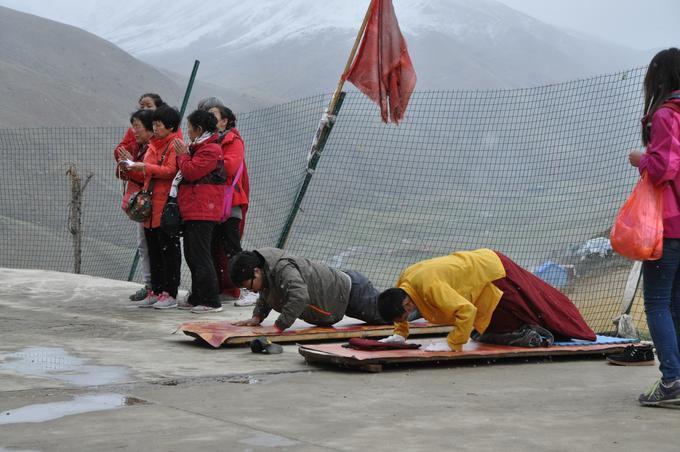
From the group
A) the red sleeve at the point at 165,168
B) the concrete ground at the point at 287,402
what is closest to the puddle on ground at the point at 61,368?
the concrete ground at the point at 287,402

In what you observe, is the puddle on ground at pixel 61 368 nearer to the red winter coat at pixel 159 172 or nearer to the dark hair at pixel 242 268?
the dark hair at pixel 242 268

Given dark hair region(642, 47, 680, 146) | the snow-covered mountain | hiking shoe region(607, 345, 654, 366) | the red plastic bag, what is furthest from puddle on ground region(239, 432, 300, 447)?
the snow-covered mountain

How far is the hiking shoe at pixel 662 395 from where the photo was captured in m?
4.84

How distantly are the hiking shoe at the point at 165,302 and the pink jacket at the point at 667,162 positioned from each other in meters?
5.15

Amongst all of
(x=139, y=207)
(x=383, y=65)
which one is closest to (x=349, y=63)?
(x=383, y=65)

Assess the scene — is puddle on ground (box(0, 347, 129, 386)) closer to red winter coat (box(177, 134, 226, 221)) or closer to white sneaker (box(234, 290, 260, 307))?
red winter coat (box(177, 134, 226, 221))

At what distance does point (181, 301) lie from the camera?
30.1 feet

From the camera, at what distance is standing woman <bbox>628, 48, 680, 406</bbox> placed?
480 centimetres

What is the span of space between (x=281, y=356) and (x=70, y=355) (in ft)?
4.20

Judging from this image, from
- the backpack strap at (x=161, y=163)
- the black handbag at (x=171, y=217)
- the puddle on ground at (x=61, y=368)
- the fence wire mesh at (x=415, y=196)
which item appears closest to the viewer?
the puddle on ground at (x=61, y=368)

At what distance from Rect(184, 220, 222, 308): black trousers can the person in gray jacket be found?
1.32 m

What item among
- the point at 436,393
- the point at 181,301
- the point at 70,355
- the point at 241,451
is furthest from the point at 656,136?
the point at 181,301

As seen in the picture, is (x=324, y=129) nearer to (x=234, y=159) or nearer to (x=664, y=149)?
(x=234, y=159)

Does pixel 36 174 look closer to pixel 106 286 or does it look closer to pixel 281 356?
pixel 106 286
